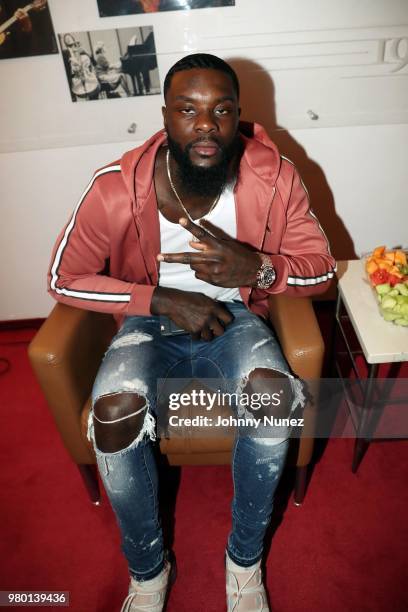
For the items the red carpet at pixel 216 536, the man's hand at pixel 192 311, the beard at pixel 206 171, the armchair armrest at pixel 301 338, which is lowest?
the red carpet at pixel 216 536

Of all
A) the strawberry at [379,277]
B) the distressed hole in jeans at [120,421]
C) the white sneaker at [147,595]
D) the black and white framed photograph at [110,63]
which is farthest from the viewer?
the black and white framed photograph at [110,63]

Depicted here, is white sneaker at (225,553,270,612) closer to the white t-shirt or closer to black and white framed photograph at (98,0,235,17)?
the white t-shirt

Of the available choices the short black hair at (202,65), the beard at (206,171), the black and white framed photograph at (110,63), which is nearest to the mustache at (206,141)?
the beard at (206,171)

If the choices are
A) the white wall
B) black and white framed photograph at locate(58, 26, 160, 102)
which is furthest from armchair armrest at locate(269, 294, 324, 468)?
black and white framed photograph at locate(58, 26, 160, 102)

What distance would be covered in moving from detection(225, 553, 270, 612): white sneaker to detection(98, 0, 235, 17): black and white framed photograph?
6.25 ft

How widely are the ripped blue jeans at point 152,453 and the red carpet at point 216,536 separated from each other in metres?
0.18

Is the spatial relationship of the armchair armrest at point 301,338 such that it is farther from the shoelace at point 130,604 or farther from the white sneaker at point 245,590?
the shoelace at point 130,604

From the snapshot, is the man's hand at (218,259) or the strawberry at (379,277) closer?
the man's hand at (218,259)

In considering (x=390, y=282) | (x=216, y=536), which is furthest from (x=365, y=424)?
(x=216, y=536)

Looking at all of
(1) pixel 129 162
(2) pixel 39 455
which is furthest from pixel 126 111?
(2) pixel 39 455

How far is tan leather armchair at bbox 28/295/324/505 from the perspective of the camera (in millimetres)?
1324

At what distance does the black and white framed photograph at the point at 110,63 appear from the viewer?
5.83 feet

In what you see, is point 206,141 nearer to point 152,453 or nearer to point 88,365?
point 88,365

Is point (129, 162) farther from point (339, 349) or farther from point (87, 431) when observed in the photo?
point (339, 349)
